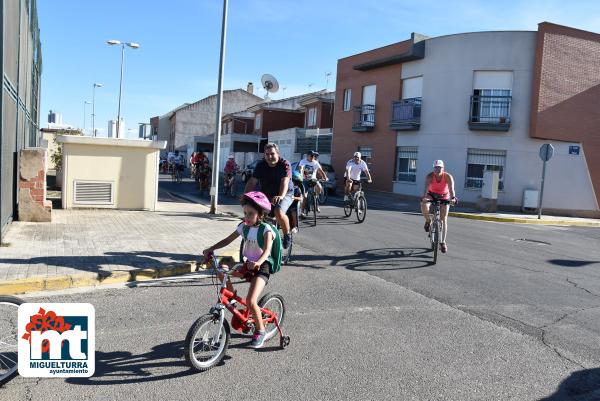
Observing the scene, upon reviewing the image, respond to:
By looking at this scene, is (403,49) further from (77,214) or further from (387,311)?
(387,311)

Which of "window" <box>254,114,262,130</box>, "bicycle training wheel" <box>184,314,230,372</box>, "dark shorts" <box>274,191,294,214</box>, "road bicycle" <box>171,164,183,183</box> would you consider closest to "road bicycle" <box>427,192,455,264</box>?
"dark shorts" <box>274,191,294,214</box>

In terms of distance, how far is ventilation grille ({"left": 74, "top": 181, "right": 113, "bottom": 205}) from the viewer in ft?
43.8

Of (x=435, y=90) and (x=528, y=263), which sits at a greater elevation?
(x=435, y=90)

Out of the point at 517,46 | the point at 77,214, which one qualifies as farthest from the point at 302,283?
the point at 517,46

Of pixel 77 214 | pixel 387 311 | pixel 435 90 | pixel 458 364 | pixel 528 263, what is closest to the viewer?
pixel 458 364

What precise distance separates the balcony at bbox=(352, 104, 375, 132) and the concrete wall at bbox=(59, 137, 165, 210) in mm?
19016

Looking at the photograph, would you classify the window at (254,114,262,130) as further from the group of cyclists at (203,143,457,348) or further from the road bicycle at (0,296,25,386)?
the road bicycle at (0,296,25,386)

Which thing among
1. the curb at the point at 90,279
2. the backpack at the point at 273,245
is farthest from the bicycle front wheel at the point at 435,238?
the backpack at the point at 273,245

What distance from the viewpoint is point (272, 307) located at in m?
5.16

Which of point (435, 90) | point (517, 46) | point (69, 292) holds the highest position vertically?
point (517, 46)

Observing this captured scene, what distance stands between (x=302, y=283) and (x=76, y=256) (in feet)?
11.0

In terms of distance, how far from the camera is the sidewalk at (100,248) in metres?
6.82

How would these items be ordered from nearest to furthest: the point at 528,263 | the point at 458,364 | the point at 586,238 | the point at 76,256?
the point at 458,364
the point at 76,256
the point at 528,263
the point at 586,238

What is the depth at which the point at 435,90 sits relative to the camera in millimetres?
27188
